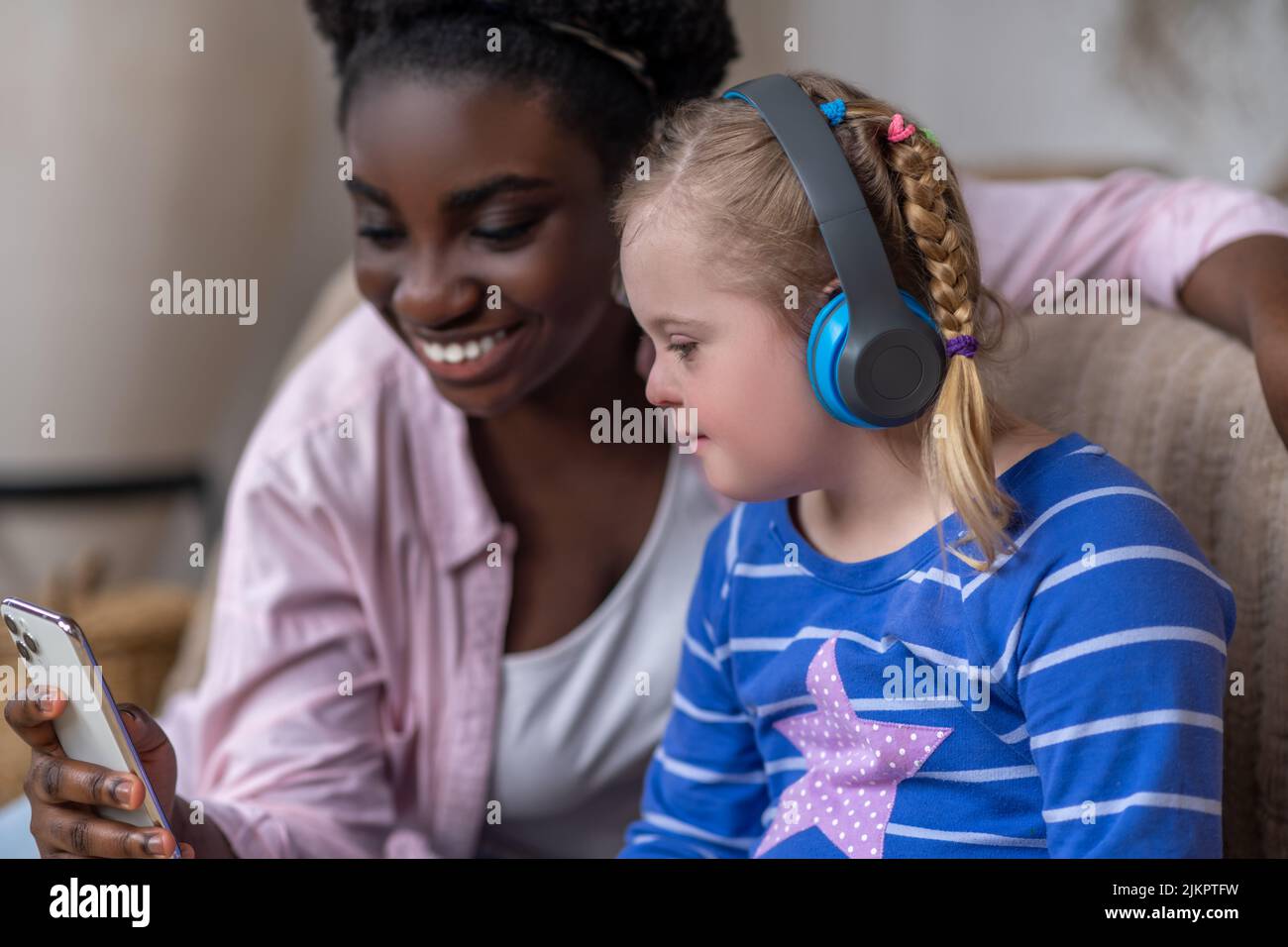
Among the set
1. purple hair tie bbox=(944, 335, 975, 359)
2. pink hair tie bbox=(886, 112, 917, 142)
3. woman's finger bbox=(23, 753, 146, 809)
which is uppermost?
pink hair tie bbox=(886, 112, 917, 142)

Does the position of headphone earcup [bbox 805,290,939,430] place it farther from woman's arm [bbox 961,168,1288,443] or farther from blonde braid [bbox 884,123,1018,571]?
woman's arm [bbox 961,168,1288,443]

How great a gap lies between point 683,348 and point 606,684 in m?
0.41

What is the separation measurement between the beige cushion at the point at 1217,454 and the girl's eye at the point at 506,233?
0.35 m

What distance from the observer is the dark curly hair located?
932 mm

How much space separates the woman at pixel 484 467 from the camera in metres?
0.93

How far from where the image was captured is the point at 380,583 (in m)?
1.07

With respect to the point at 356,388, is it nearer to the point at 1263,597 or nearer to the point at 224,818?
the point at 224,818

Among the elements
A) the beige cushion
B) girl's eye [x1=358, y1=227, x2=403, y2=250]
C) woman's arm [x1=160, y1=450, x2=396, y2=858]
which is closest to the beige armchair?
the beige cushion

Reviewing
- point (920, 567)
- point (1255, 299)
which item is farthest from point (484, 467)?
point (1255, 299)

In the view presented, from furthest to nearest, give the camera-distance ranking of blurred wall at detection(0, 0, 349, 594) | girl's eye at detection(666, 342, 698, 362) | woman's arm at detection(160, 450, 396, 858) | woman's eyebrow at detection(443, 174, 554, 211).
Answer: blurred wall at detection(0, 0, 349, 594) → woman's arm at detection(160, 450, 396, 858) → woman's eyebrow at detection(443, 174, 554, 211) → girl's eye at detection(666, 342, 698, 362)

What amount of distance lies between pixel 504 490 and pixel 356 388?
5.9 inches

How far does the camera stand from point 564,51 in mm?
951

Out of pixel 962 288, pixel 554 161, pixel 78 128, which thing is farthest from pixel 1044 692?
pixel 78 128

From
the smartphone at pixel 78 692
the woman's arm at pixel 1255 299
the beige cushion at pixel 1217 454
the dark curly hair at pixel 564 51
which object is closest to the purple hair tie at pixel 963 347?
the beige cushion at pixel 1217 454
